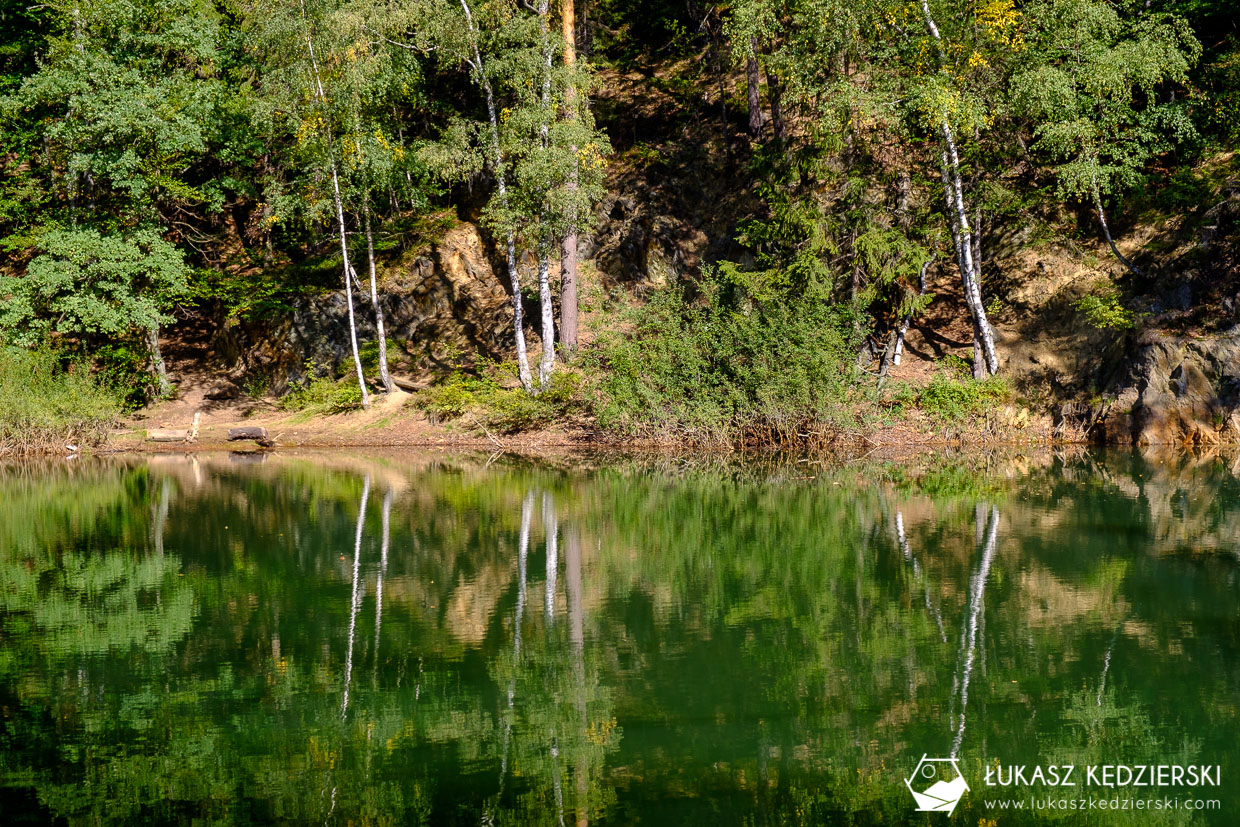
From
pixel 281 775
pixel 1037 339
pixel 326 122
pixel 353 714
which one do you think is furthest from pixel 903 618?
pixel 326 122

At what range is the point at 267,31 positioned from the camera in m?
29.2

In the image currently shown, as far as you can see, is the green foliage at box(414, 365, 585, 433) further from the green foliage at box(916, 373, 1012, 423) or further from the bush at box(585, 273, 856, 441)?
the green foliage at box(916, 373, 1012, 423)

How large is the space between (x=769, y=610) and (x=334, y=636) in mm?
4396

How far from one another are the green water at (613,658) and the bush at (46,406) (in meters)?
11.7

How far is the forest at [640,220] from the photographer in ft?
89.9

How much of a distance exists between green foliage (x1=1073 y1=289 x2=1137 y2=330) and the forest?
0.12 metres

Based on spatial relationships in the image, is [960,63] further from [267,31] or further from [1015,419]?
[267,31]

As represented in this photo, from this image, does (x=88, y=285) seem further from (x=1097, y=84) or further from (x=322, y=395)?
(x=1097, y=84)

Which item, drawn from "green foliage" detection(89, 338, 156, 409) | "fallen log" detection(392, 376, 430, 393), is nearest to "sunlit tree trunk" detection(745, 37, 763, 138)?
"fallen log" detection(392, 376, 430, 393)

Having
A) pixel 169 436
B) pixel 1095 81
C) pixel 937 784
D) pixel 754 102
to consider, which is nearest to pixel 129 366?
pixel 169 436

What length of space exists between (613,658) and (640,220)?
A: 28.0 m

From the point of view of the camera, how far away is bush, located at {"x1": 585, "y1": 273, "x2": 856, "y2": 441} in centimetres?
2697

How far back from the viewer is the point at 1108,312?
2711 cm

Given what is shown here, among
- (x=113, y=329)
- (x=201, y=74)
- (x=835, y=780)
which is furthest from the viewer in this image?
(x=201, y=74)
